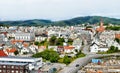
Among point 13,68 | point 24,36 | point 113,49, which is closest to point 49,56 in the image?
point 13,68

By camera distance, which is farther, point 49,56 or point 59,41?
point 59,41

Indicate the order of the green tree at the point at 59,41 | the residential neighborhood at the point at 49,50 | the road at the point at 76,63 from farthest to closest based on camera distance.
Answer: the green tree at the point at 59,41 < the road at the point at 76,63 < the residential neighborhood at the point at 49,50

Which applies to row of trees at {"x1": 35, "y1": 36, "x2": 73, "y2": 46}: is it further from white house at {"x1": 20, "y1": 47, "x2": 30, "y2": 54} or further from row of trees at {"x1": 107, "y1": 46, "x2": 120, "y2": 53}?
row of trees at {"x1": 107, "y1": 46, "x2": 120, "y2": 53}

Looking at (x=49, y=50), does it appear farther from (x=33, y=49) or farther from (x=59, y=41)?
(x=59, y=41)

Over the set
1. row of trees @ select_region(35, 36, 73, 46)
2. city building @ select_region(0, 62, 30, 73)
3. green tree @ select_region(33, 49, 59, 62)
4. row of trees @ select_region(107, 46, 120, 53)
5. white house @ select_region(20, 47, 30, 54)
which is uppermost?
city building @ select_region(0, 62, 30, 73)

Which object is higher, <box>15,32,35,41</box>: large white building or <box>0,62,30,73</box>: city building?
<box>0,62,30,73</box>: city building

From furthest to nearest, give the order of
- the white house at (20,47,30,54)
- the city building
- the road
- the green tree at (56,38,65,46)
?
the green tree at (56,38,65,46) → the white house at (20,47,30,54) → the road → the city building

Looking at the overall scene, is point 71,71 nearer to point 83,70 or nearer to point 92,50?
point 83,70

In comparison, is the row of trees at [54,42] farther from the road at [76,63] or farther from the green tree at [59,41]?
the road at [76,63]

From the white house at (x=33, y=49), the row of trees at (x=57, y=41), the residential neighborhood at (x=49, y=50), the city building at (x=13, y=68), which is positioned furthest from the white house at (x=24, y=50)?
the city building at (x=13, y=68)

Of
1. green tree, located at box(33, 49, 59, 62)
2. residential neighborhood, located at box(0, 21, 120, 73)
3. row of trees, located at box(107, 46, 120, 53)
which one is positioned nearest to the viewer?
residential neighborhood, located at box(0, 21, 120, 73)

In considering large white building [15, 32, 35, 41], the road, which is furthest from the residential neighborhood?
the road

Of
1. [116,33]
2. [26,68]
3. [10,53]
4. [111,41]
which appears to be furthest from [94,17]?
[26,68]
